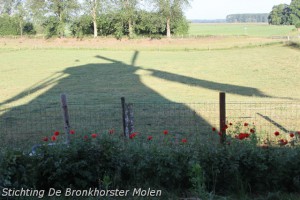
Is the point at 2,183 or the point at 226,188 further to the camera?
the point at 226,188

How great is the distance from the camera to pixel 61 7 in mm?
66562

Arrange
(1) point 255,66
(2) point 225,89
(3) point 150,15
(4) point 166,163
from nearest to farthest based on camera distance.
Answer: (4) point 166,163 < (2) point 225,89 < (1) point 255,66 < (3) point 150,15

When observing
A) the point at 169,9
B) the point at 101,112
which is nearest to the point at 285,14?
the point at 169,9

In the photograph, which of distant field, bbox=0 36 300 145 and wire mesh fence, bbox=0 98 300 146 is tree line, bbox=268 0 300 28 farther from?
wire mesh fence, bbox=0 98 300 146

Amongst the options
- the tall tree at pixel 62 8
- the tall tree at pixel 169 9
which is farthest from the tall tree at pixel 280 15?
the tall tree at pixel 62 8

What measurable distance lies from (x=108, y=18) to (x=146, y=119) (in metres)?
56.0

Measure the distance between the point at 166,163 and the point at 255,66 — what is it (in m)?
24.4

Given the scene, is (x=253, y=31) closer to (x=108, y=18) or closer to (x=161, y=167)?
(x=108, y=18)

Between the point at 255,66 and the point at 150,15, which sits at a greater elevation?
the point at 150,15

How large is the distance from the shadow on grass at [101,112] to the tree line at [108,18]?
43774 millimetres

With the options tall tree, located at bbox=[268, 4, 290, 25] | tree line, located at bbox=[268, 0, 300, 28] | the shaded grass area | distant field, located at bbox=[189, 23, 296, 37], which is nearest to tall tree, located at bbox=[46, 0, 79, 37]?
distant field, located at bbox=[189, 23, 296, 37]

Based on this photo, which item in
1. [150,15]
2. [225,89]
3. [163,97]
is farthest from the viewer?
[150,15]

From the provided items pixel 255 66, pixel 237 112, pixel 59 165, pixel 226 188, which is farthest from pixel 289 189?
pixel 255 66

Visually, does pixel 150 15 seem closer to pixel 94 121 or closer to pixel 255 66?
pixel 255 66
